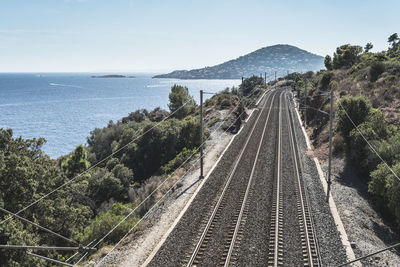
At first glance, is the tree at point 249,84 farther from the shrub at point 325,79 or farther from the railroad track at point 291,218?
the railroad track at point 291,218

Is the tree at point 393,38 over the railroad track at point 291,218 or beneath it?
over

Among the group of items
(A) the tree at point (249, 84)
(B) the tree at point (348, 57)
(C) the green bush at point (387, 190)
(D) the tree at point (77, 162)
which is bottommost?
(D) the tree at point (77, 162)

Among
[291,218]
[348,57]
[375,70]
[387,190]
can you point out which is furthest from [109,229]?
[348,57]

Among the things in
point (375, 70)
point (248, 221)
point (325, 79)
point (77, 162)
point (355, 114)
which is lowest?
point (77, 162)

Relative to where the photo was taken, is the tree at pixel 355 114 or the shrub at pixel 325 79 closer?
the tree at pixel 355 114

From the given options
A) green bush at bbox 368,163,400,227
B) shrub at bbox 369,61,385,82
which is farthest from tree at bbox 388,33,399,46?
green bush at bbox 368,163,400,227

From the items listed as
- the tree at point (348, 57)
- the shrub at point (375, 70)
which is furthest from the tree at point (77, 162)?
the tree at point (348, 57)

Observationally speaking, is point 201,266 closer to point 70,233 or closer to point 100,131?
point 70,233

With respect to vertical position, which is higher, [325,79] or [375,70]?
[375,70]

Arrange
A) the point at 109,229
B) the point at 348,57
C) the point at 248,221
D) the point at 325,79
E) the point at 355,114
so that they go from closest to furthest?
1. the point at 248,221
2. the point at 109,229
3. the point at 355,114
4. the point at 325,79
5. the point at 348,57

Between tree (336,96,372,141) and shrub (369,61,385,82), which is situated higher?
shrub (369,61,385,82)

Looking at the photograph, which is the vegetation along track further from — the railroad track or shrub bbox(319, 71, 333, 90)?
shrub bbox(319, 71, 333, 90)

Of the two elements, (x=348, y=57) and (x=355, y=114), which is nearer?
(x=355, y=114)

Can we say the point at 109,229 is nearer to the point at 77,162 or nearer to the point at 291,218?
the point at 291,218
